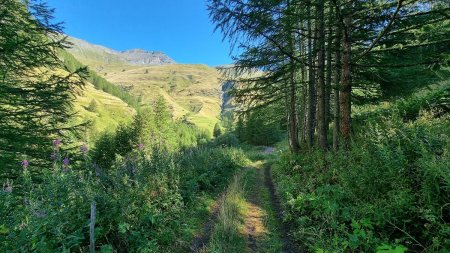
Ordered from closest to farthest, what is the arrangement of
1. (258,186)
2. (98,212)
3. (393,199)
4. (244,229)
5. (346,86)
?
(393,199), (98,212), (244,229), (346,86), (258,186)

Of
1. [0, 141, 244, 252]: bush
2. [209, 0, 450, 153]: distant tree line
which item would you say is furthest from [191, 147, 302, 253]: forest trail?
[209, 0, 450, 153]: distant tree line

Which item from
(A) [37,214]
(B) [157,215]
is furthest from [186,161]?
(A) [37,214]

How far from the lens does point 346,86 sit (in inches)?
265

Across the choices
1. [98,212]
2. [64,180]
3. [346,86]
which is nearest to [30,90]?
[64,180]

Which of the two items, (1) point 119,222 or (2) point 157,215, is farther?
(2) point 157,215

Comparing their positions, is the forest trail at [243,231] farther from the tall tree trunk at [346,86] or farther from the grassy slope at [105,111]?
the grassy slope at [105,111]

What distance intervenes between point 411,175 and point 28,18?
11.7m

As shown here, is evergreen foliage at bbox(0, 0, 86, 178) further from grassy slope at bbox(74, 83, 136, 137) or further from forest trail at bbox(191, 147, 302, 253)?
grassy slope at bbox(74, 83, 136, 137)

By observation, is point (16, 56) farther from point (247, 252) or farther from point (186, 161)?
point (247, 252)

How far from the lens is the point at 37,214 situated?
3.37 m

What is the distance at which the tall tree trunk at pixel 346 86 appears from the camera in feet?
22.1

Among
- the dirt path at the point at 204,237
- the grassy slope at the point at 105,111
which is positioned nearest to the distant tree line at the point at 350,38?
the dirt path at the point at 204,237

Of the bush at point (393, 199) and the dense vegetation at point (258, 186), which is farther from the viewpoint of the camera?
the dense vegetation at point (258, 186)

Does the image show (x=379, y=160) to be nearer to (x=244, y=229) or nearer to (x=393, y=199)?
(x=393, y=199)
